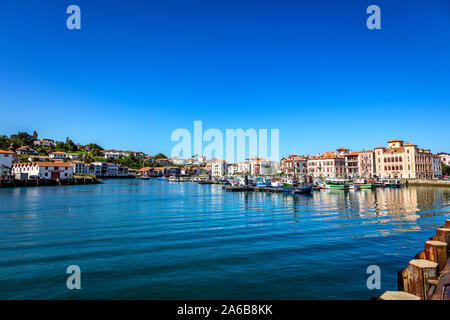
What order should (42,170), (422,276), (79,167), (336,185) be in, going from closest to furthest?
(422,276) < (336,185) < (42,170) < (79,167)

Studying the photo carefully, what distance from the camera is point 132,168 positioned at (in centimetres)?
15488

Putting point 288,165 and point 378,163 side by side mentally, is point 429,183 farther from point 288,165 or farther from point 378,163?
point 288,165

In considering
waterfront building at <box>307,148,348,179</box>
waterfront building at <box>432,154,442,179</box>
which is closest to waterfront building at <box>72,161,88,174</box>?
waterfront building at <box>307,148,348,179</box>

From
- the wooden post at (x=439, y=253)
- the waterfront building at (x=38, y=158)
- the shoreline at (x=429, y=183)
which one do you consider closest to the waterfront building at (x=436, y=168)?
the shoreline at (x=429, y=183)

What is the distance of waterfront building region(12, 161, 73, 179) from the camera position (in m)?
77.2

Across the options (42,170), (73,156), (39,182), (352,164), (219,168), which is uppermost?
(73,156)

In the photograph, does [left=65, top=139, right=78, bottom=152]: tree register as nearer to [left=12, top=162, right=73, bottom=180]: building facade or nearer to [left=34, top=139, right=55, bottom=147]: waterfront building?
[left=34, top=139, right=55, bottom=147]: waterfront building

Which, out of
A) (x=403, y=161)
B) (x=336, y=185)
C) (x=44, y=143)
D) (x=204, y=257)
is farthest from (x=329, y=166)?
(x=44, y=143)

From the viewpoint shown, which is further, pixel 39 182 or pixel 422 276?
pixel 39 182

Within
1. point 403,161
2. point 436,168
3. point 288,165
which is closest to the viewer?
point 403,161

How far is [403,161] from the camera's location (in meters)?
80.2

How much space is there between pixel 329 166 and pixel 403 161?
2200 cm
